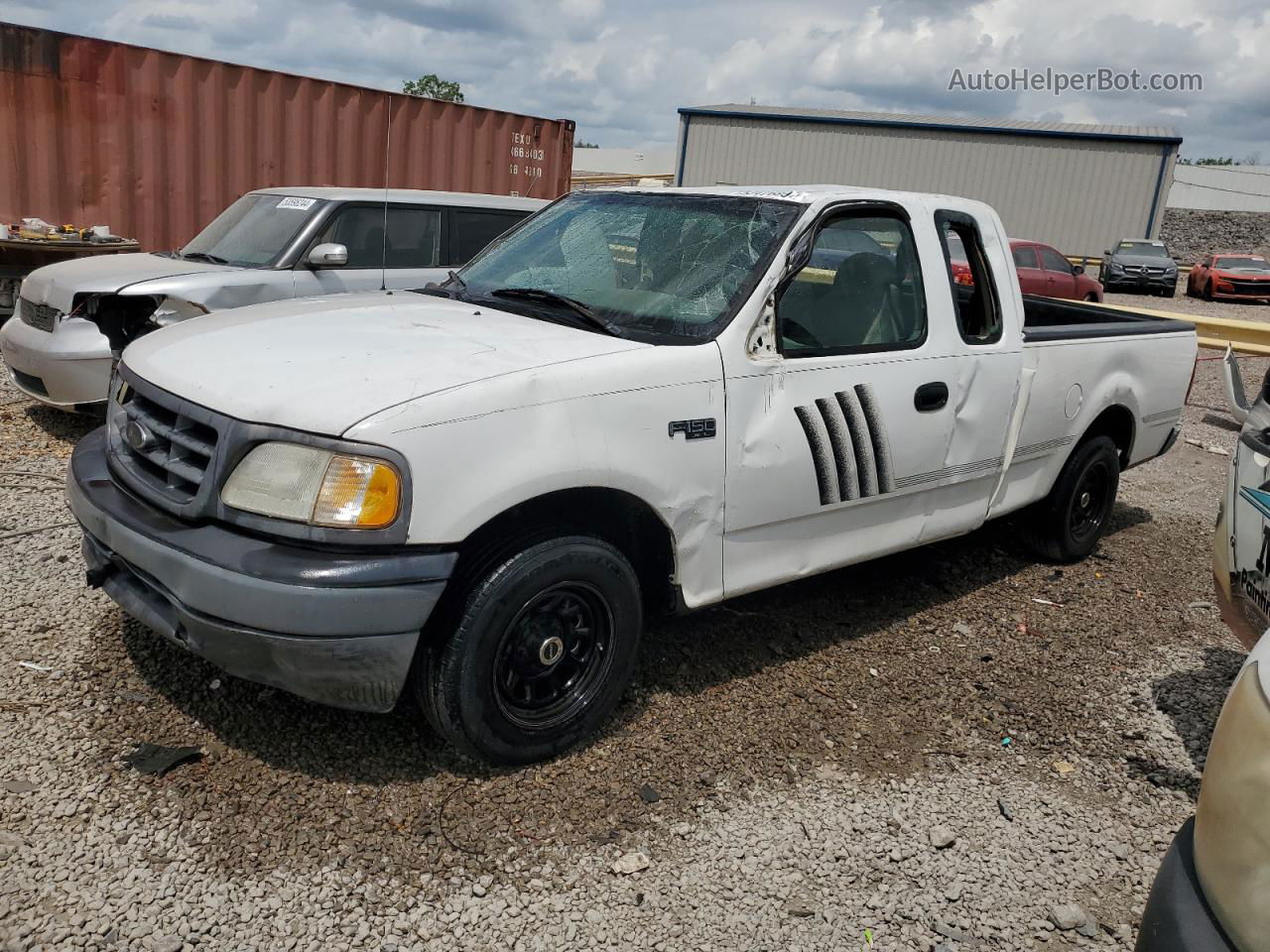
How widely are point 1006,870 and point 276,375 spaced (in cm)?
253

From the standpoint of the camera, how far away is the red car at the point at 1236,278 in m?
25.2

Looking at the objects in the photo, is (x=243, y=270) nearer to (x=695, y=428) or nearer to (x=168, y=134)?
(x=168, y=134)

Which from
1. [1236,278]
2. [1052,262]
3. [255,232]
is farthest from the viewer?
[1236,278]

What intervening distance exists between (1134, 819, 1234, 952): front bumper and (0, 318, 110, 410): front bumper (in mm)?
5977

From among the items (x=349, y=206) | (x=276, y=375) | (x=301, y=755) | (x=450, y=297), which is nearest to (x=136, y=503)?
(x=276, y=375)

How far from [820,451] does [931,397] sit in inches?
26.9

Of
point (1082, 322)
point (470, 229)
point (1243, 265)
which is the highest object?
point (1243, 265)

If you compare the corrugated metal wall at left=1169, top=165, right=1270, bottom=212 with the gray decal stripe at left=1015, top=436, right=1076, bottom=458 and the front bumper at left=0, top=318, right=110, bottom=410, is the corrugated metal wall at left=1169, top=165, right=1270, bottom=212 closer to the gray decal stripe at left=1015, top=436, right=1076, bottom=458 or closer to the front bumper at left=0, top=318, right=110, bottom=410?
the gray decal stripe at left=1015, top=436, right=1076, bottom=458

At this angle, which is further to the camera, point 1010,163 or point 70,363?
point 1010,163

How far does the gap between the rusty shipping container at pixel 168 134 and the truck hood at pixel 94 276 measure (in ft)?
9.62

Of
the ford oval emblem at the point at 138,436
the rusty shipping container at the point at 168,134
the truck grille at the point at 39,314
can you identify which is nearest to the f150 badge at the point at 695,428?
the ford oval emblem at the point at 138,436

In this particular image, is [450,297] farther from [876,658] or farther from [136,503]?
[876,658]

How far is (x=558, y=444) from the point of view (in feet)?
9.80

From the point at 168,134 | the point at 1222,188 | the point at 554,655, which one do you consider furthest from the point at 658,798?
the point at 1222,188
